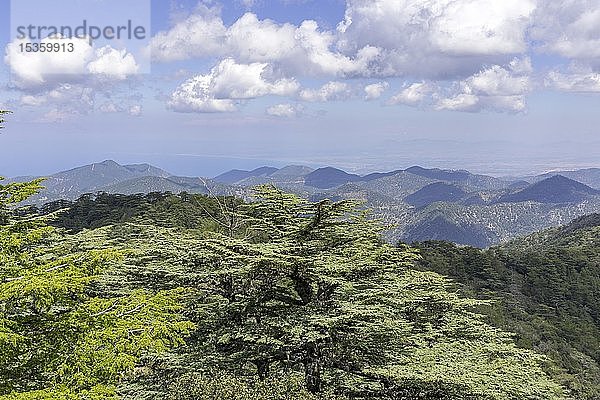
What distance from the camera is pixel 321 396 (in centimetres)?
909

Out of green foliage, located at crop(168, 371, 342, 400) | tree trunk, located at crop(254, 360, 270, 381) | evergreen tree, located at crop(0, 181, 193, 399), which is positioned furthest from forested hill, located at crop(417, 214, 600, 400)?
evergreen tree, located at crop(0, 181, 193, 399)

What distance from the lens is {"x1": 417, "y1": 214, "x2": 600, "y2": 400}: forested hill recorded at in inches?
1732

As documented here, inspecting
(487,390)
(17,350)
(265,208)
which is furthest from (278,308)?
(17,350)

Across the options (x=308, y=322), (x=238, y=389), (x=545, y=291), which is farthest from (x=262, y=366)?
(x=545, y=291)

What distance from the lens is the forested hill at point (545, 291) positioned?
4400 centimetres

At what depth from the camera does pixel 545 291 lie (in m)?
62.8

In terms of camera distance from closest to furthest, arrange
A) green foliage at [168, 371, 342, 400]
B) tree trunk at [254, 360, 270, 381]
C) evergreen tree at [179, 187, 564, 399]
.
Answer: green foliage at [168, 371, 342, 400] < evergreen tree at [179, 187, 564, 399] < tree trunk at [254, 360, 270, 381]

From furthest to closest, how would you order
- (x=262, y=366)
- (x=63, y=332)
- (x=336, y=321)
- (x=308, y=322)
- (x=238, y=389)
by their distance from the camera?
(x=262, y=366), (x=308, y=322), (x=336, y=321), (x=238, y=389), (x=63, y=332)

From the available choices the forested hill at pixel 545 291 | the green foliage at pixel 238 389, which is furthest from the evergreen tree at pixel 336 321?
the forested hill at pixel 545 291

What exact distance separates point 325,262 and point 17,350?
670 cm

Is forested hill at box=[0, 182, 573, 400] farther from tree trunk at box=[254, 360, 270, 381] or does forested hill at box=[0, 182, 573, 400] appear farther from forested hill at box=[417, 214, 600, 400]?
Answer: forested hill at box=[417, 214, 600, 400]

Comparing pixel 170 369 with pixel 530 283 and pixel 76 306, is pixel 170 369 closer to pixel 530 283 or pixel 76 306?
pixel 76 306

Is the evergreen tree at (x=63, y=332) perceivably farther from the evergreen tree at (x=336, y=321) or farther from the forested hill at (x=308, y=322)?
the evergreen tree at (x=336, y=321)

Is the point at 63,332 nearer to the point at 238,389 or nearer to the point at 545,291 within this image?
the point at 238,389
